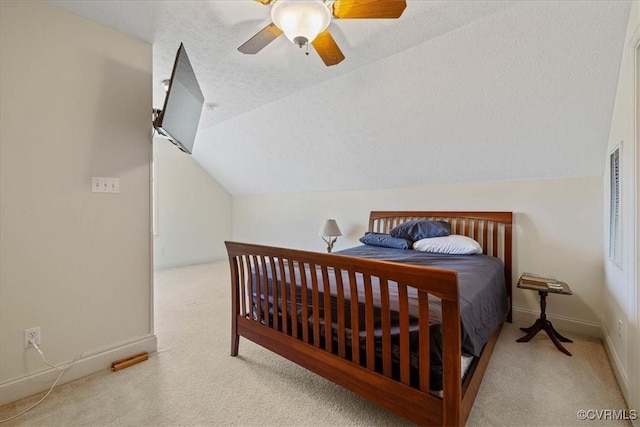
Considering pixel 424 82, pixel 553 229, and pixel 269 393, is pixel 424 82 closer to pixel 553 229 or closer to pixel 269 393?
pixel 553 229

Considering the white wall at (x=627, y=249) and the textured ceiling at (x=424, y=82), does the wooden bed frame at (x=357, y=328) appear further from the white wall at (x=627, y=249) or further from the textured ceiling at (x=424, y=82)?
the textured ceiling at (x=424, y=82)

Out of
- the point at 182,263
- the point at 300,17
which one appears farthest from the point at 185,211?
the point at 300,17

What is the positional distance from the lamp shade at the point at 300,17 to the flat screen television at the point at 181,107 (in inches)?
29.9

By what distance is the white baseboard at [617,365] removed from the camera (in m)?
1.65

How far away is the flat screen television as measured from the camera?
1805 millimetres

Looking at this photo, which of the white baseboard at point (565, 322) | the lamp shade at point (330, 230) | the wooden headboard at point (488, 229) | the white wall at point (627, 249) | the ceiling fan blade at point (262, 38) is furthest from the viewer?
the lamp shade at point (330, 230)

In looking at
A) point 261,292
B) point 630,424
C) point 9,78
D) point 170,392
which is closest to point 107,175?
point 9,78

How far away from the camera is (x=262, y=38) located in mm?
1723

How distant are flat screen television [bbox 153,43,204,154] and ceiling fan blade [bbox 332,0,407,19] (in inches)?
41.0

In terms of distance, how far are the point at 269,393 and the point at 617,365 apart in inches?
90.0

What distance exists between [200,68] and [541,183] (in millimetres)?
3462

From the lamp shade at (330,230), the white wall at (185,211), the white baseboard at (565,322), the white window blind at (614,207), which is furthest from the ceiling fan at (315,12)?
the white wall at (185,211)

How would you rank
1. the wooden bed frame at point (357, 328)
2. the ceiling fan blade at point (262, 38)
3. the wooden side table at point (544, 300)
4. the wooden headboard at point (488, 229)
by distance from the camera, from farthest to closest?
the wooden headboard at point (488, 229) → the wooden side table at point (544, 300) → the ceiling fan blade at point (262, 38) → the wooden bed frame at point (357, 328)

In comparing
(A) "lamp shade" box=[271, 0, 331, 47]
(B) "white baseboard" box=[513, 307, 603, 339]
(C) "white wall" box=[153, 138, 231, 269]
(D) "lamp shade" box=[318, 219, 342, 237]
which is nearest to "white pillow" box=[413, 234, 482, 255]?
(B) "white baseboard" box=[513, 307, 603, 339]
